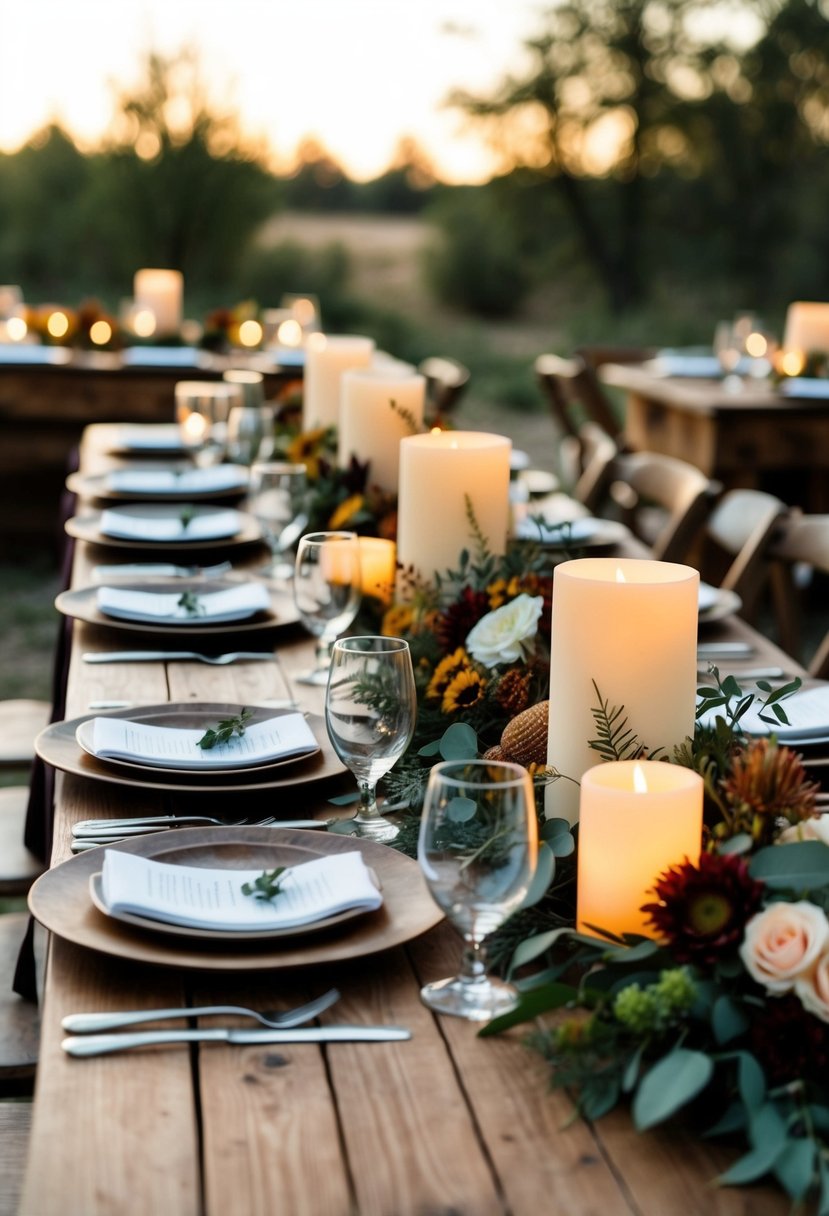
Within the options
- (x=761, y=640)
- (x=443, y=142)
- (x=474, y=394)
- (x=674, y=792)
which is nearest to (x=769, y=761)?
(x=674, y=792)

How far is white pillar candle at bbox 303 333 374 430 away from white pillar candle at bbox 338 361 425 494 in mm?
380

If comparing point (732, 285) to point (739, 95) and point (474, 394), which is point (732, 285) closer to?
point (739, 95)

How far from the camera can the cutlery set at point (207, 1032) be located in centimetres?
87

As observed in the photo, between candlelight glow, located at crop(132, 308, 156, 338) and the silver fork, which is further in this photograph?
candlelight glow, located at crop(132, 308, 156, 338)

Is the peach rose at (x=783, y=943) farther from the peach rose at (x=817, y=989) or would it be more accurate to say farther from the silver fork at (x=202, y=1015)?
the silver fork at (x=202, y=1015)

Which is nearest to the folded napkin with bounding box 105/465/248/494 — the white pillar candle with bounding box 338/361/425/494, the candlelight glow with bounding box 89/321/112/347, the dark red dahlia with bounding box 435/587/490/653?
the white pillar candle with bounding box 338/361/425/494

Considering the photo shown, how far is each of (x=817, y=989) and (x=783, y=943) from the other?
0.03 m

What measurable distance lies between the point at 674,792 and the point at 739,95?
11.3 meters

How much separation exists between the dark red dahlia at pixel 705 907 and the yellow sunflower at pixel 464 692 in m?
0.49

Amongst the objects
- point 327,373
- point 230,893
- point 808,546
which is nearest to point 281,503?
point 327,373

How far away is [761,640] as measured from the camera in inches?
74.8

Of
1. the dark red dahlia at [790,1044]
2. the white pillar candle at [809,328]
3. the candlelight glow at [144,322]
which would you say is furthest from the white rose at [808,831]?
the candlelight glow at [144,322]

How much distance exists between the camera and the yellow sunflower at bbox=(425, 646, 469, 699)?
4.55 feet

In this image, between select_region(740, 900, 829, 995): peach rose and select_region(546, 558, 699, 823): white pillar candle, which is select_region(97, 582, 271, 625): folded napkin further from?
select_region(740, 900, 829, 995): peach rose
